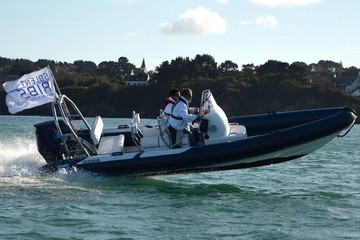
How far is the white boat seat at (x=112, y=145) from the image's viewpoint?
1314 centimetres

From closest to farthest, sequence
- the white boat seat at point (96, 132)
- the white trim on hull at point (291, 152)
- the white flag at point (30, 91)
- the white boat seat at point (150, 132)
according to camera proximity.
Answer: the white trim on hull at point (291, 152), the white flag at point (30, 91), the white boat seat at point (96, 132), the white boat seat at point (150, 132)

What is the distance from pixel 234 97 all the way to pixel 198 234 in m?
68.8

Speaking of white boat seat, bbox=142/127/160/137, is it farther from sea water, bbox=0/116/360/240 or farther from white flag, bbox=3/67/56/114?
white flag, bbox=3/67/56/114

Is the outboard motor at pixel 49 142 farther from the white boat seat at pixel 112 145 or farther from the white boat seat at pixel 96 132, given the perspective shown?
the white boat seat at pixel 112 145

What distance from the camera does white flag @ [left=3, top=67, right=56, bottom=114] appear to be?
12570mm

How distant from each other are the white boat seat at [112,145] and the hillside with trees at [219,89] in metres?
57.2

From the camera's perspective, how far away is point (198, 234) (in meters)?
9.12

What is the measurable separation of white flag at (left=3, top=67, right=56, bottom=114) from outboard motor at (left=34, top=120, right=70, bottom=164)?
0.57 meters

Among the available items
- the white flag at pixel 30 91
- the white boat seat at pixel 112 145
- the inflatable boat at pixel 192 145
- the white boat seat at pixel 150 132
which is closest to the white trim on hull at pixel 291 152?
the inflatable boat at pixel 192 145

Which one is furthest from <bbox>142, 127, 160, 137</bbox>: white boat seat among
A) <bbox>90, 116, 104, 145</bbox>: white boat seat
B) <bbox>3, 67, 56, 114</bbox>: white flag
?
<bbox>3, 67, 56, 114</bbox>: white flag

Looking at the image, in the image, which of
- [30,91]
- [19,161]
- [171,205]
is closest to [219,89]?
[19,161]

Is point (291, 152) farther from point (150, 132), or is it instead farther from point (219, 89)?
point (219, 89)

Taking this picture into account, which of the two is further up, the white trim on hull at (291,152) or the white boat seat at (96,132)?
the white boat seat at (96,132)

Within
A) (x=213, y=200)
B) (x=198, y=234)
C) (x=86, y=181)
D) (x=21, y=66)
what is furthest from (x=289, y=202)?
(x=21, y=66)
